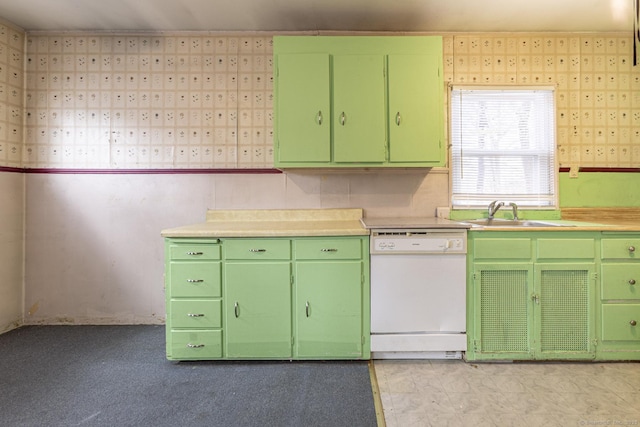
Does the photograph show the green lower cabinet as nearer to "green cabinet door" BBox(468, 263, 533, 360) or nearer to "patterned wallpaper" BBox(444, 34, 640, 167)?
"green cabinet door" BBox(468, 263, 533, 360)

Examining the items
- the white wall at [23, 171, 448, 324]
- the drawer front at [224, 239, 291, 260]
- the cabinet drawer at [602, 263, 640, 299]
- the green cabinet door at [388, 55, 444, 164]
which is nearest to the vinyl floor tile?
the cabinet drawer at [602, 263, 640, 299]

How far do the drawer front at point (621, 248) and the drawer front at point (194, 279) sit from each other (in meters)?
2.53

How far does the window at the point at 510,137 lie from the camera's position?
107 inches

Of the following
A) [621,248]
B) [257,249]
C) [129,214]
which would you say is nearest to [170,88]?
[129,214]

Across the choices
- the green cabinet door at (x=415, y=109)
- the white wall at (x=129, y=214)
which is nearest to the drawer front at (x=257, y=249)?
the white wall at (x=129, y=214)

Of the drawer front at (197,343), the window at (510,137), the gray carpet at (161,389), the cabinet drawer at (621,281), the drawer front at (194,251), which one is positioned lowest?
the gray carpet at (161,389)

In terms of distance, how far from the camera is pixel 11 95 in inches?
105

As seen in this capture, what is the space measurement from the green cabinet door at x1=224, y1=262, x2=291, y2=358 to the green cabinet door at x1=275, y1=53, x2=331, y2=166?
83 cm

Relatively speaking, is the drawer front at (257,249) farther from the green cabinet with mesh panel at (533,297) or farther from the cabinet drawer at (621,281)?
the cabinet drawer at (621,281)

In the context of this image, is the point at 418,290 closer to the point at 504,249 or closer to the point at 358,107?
the point at 504,249

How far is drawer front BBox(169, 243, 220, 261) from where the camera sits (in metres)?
2.06

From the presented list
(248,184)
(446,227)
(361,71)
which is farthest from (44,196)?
(446,227)

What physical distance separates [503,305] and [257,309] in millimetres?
1618

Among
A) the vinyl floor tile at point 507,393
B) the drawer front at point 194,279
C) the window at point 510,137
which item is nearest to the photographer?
the vinyl floor tile at point 507,393
